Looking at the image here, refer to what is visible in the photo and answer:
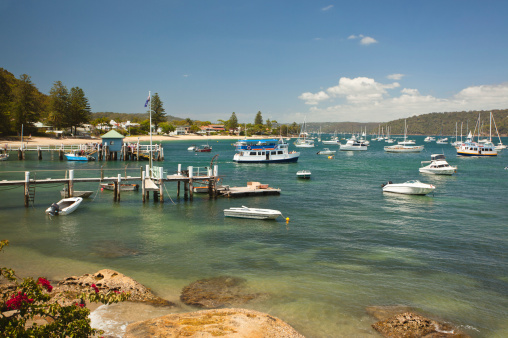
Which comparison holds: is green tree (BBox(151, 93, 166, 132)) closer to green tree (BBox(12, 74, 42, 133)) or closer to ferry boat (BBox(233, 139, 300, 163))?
green tree (BBox(12, 74, 42, 133))

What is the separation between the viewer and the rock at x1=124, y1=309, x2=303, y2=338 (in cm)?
1151

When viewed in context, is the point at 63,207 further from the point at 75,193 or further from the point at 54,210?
the point at 75,193

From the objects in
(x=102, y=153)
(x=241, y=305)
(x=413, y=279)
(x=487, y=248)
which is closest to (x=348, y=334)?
(x=241, y=305)

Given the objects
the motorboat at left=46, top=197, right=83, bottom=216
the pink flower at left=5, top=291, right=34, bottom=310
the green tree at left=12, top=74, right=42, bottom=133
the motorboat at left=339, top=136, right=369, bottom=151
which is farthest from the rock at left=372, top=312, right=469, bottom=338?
the motorboat at left=339, top=136, right=369, bottom=151

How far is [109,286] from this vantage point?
50.9 feet

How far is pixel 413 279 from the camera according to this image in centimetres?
1894

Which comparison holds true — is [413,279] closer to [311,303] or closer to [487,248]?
[311,303]

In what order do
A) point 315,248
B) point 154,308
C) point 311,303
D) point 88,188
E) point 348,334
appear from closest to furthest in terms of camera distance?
point 348,334, point 154,308, point 311,303, point 315,248, point 88,188

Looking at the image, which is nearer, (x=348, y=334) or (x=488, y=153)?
(x=348, y=334)

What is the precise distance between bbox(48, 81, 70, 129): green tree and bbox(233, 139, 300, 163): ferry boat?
73862 mm

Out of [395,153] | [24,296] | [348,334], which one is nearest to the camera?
[24,296]

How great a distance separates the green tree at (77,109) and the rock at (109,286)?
124815 mm

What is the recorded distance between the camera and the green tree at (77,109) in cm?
12600

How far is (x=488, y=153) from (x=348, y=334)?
112m
